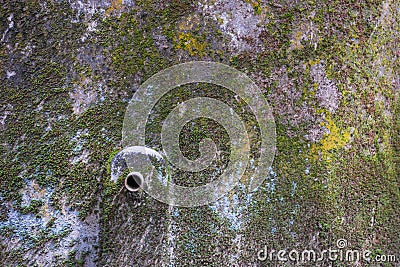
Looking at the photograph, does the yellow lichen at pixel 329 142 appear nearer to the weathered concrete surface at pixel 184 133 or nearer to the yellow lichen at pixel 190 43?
the weathered concrete surface at pixel 184 133

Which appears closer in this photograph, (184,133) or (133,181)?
(133,181)

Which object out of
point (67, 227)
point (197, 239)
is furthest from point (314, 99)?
point (67, 227)

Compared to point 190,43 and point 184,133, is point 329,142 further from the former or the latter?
point 190,43

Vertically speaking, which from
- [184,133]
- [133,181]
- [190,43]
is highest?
[190,43]

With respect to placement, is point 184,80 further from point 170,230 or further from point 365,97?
point 365,97

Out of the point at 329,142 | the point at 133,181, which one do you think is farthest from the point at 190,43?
the point at 329,142

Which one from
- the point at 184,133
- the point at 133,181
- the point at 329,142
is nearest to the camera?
Answer: the point at 133,181

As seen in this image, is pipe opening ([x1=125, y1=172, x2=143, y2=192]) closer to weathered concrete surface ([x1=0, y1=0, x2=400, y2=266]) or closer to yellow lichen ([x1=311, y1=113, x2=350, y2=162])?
weathered concrete surface ([x1=0, y1=0, x2=400, y2=266])
